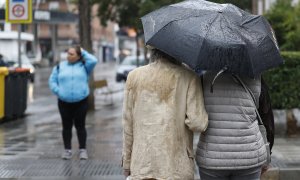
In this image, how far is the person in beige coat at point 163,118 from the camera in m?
3.73

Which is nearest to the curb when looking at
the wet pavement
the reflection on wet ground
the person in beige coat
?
the wet pavement

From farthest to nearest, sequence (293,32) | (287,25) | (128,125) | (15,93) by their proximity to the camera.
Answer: (15,93) → (287,25) → (293,32) → (128,125)

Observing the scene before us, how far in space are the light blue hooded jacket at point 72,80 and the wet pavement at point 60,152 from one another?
3.02 ft

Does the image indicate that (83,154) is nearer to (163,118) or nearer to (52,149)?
(52,149)

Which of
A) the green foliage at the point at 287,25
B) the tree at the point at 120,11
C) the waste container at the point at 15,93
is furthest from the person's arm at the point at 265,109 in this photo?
the tree at the point at 120,11

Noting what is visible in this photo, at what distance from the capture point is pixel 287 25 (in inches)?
506

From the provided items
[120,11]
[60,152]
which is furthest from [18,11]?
[120,11]

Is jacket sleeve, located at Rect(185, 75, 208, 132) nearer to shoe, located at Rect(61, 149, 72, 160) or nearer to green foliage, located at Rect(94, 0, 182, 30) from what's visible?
shoe, located at Rect(61, 149, 72, 160)

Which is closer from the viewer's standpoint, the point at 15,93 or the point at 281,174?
the point at 281,174

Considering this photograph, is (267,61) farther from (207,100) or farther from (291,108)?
(291,108)

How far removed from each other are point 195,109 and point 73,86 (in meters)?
4.59

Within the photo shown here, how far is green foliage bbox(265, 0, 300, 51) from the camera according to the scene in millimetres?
12114

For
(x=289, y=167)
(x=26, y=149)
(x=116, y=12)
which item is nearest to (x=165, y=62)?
(x=289, y=167)

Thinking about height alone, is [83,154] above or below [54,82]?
below
